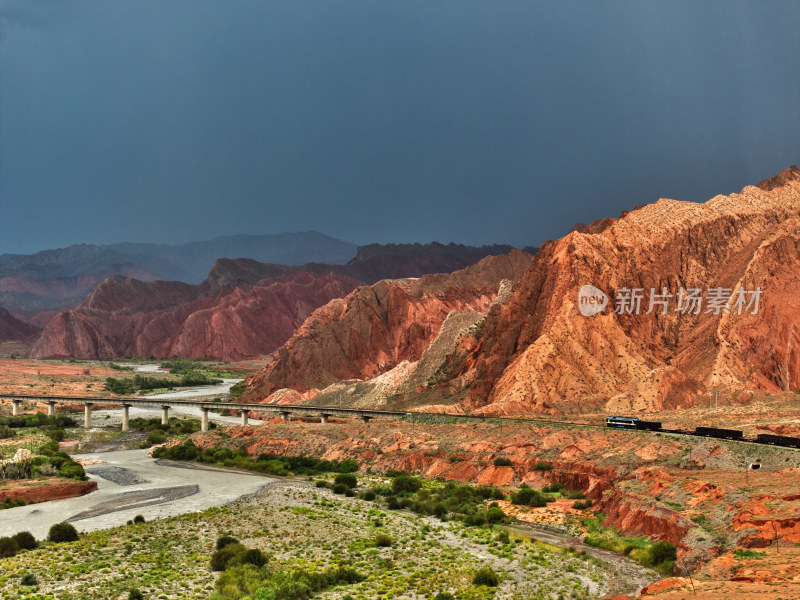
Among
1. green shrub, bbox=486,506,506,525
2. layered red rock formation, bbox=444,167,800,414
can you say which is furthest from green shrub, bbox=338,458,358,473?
green shrub, bbox=486,506,506,525

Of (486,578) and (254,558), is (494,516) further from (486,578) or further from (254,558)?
(254,558)

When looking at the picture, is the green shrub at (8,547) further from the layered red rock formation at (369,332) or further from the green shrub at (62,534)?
the layered red rock formation at (369,332)

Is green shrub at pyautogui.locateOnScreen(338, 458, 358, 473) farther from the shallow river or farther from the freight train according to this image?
the freight train

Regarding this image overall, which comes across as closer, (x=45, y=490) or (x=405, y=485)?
(x=45, y=490)

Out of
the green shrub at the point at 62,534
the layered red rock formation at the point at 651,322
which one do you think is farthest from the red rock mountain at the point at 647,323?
the green shrub at the point at 62,534

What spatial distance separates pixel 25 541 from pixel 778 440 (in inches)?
1876

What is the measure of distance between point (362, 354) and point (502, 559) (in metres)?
98.0

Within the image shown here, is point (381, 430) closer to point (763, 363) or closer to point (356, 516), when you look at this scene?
point (356, 516)

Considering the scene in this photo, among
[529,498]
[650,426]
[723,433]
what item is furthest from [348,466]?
[723,433]

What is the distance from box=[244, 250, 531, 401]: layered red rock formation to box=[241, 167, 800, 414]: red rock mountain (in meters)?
17.3

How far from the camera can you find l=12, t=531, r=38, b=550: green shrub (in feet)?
145

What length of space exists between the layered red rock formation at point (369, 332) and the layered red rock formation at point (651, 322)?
38764 millimetres

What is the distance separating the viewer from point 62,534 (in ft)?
151

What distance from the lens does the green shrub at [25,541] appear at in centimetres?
4422
